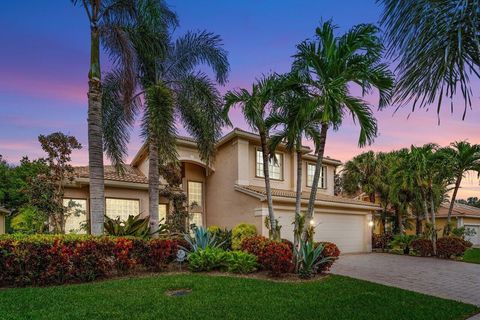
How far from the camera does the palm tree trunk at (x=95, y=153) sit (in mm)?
10109

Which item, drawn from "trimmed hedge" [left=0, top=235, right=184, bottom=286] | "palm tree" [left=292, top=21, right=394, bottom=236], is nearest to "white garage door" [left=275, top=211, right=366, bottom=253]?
"palm tree" [left=292, top=21, right=394, bottom=236]

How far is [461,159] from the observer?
18281mm

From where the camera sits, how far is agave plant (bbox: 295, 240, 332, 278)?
32.0ft

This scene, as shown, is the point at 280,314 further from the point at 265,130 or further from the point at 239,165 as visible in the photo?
the point at 239,165

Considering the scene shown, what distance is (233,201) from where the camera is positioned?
17516 mm

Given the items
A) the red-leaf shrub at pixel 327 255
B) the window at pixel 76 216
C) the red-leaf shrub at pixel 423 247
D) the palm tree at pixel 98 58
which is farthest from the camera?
the red-leaf shrub at pixel 423 247

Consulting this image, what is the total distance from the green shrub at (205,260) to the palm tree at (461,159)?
14144mm

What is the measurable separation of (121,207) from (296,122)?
Result: 9985mm

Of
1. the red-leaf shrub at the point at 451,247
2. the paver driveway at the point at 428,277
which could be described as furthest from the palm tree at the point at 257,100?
the red-leaf shrub at the point at 451,247

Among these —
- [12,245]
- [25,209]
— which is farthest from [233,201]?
[12,245]

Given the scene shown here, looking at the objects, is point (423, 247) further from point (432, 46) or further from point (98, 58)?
point (432, 46)

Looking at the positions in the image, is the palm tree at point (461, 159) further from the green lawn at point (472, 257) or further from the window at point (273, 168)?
the window at point (273, 168)

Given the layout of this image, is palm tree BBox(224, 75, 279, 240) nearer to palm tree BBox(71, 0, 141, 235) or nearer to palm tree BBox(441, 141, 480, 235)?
palm tree BBox(71, 0, 141, 235)

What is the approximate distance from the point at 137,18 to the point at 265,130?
18.1 ft
